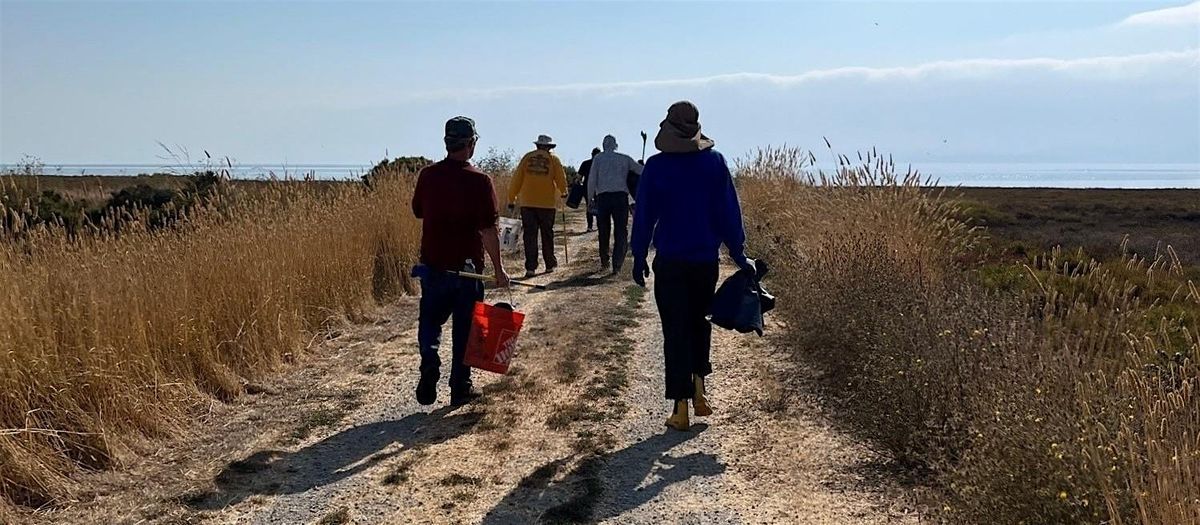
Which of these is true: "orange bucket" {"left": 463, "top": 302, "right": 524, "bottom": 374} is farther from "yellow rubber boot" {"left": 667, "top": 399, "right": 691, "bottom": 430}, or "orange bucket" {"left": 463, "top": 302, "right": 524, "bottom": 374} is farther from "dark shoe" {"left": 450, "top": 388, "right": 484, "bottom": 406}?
"yellow rubber boot" {"left": 667, "top": 399, "right": 691, "bottom": 430}

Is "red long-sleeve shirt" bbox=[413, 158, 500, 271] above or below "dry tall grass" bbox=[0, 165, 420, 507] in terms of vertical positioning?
above

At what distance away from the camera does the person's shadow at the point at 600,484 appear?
4.58 m

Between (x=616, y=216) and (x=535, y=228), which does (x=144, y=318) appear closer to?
(x=535, y=228)

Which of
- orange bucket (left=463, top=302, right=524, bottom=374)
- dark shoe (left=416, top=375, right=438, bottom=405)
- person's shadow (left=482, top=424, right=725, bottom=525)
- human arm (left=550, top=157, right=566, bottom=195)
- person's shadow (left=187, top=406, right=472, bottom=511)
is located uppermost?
human arm (left=550, top=157, right=566, bottom=195)

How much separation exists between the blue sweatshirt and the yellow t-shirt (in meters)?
6.71

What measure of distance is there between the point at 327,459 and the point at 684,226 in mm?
2256

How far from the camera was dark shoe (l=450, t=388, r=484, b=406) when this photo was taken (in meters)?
6.41

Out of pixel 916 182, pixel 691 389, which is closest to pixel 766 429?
pixel 691 389

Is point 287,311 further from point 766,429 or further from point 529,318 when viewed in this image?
point 766,429

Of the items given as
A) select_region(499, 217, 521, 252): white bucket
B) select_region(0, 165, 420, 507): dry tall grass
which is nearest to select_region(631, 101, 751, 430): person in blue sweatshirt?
select_region(0, 165, 420, 507): dry tall grass

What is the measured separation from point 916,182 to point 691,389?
4929mm

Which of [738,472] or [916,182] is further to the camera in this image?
[916,182]

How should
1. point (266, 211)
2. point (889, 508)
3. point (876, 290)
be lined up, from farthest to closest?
point (266, 211) < point (876, 290) < point (889, 508)

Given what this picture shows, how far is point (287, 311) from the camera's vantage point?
7871 millimetres
